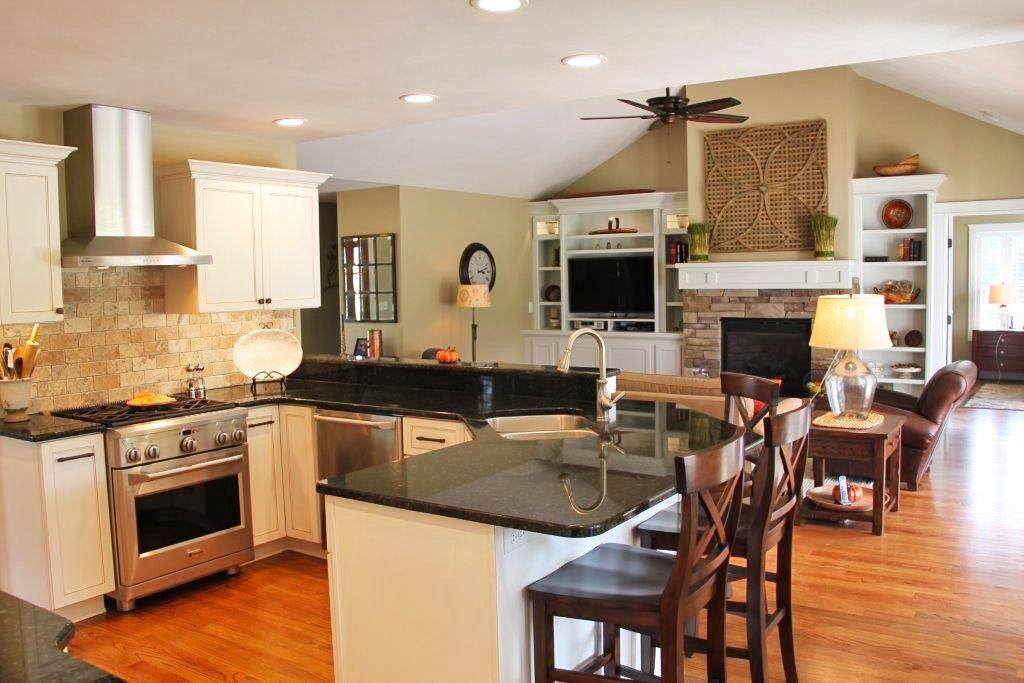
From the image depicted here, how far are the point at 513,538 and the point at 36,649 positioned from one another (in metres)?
1.16

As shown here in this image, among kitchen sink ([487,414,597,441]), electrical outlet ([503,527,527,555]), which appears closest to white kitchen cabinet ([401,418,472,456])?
kitchen sink ([487,414,597,441])

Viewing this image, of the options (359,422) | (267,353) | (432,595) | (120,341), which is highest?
(120,341)

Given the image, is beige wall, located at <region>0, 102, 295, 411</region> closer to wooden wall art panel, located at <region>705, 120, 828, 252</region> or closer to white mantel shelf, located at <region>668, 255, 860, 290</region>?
white mantel shelf, located at <region>668, 255, 860, 290</region>

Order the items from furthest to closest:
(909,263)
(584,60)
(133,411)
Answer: (909,263)
(133,411)
(584,60)

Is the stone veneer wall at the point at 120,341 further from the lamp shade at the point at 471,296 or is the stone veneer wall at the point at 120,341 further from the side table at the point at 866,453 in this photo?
the lamp shade at the point at 471,296

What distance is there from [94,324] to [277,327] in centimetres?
115

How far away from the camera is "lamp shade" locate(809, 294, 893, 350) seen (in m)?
4.80

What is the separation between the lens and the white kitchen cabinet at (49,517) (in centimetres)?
361

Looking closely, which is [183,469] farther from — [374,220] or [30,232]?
[374,220]

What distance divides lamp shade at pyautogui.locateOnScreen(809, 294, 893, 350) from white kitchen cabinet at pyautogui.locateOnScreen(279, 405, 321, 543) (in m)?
2.97

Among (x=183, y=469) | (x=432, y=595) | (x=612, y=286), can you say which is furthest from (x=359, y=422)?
(x=612, y=286)

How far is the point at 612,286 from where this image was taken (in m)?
10.3

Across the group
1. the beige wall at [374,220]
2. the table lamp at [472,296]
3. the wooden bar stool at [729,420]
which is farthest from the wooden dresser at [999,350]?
the wooden bar stool at [729,420]

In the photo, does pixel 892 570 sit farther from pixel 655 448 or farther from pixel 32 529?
pixel 32 529
